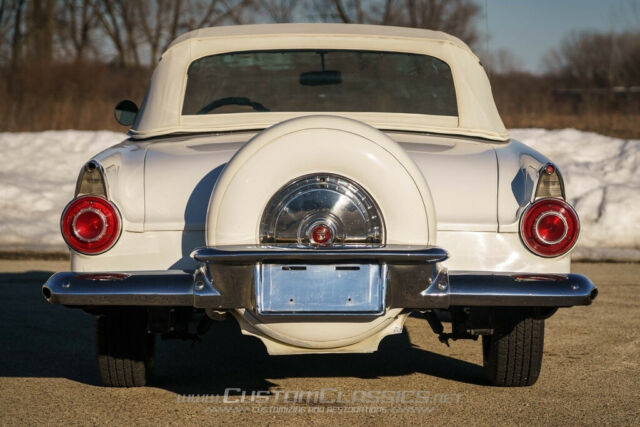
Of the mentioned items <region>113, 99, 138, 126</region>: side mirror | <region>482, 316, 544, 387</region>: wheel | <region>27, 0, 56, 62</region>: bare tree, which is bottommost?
<region>482, 316, 544, 387</region>: wheel

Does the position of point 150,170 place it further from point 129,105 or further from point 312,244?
point 129,105

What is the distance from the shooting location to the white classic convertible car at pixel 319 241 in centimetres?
337

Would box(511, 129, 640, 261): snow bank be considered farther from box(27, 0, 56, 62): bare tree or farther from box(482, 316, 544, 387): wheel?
box(27, 0, 56, 62): bare tree

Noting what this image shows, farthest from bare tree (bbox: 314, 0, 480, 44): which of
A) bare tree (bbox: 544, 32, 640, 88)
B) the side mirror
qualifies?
the side mirror

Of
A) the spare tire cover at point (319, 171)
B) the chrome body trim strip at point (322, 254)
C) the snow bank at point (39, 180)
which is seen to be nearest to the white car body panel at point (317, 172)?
the spare tire cover at point (319, 171)

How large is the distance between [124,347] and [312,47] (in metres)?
1.86

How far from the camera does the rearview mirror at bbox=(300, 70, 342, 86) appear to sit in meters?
4.95

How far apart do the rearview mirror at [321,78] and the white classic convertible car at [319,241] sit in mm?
677

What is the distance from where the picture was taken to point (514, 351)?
404 cm

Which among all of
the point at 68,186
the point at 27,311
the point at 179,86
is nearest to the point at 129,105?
the point at 179,86

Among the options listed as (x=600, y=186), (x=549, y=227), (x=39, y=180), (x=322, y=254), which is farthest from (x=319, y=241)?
(x=39, y=180)

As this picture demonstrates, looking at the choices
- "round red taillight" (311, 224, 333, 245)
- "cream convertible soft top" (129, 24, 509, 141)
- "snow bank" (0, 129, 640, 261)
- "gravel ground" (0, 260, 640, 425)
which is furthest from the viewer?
"snow bank" (0, 129, 640, 261)

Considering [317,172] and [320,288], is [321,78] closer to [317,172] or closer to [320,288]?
[317,172]

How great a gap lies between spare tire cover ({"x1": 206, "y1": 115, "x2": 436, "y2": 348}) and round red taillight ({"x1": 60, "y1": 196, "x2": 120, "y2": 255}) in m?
0.49
